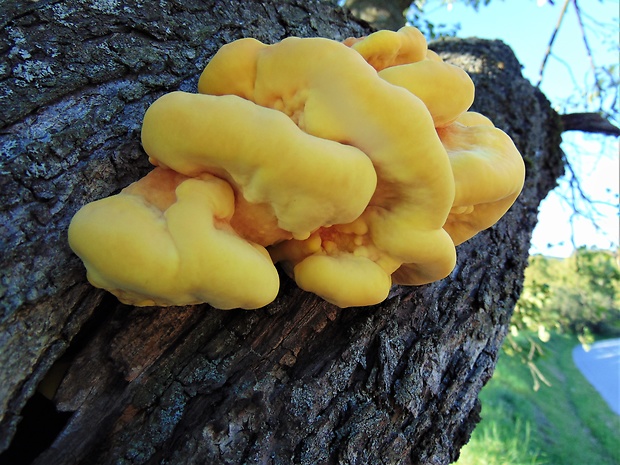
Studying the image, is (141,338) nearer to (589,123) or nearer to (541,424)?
(589,123)

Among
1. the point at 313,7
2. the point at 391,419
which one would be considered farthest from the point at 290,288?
the point at 313,7

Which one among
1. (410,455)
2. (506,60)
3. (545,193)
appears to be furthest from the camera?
(506,60)

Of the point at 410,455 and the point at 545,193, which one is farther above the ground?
the point at 545,193

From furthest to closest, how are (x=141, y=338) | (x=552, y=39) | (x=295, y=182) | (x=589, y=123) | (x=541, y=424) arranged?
(x=541, y=424) → (x=552, y=39) → (x=589, y=123) → (x=141, y=338) → (x=295, y=182)

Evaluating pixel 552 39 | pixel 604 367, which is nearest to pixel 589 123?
pixel 552 39

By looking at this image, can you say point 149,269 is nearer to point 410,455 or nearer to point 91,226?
point 91,226

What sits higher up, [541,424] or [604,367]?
[541,424]

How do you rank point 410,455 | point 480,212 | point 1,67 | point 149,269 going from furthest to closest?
1. point 410,455
2. point 480,212
3. point 1,67
4. point 149,269
